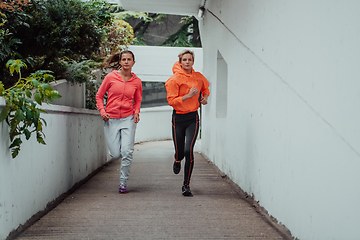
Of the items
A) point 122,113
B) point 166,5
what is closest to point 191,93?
point 122,113

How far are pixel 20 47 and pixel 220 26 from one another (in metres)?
3.68

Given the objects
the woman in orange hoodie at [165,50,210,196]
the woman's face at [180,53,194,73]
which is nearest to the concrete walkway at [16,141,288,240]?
the woman in orange hoodie at [165,50,210,196]

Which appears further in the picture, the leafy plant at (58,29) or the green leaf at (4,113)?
the leafy plant at (58,29)

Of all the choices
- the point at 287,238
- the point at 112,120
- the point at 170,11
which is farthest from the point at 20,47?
the point at 170,11

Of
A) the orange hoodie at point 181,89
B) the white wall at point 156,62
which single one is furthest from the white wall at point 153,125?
the orange hoodie at point 181,89

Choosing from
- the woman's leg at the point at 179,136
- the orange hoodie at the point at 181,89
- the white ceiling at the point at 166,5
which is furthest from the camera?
the white ceiling at the point at 166,5

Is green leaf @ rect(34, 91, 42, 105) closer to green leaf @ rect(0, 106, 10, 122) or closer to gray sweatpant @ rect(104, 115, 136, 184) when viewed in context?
green leaf @ rect(0, 106, 10, 122)

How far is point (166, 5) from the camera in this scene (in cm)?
1061

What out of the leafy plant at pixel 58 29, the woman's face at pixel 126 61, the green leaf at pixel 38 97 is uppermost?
the leafy plant at pixel 58 29

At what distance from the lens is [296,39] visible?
3.29 meters

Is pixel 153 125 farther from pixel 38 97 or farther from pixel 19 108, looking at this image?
pixel 19 108

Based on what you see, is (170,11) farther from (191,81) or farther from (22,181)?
(22,181)

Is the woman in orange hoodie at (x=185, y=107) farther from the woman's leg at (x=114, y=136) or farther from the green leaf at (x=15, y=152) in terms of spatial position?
the green leaf at (x=15, y=152)

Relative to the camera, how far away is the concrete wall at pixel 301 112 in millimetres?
2408
